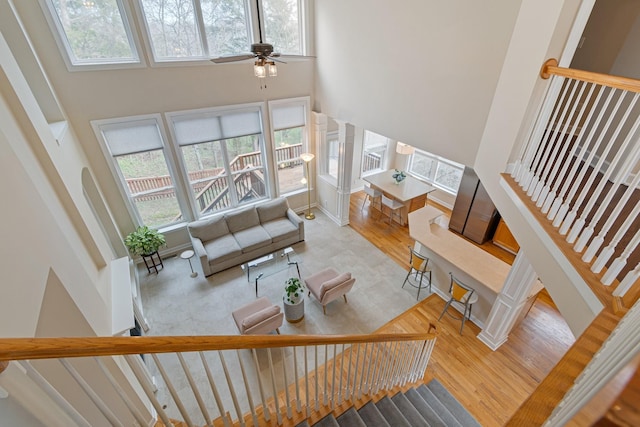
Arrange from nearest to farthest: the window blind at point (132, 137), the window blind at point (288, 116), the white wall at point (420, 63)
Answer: the white wall at point (420, 63) → the window blind at point (132, 137) → the window blind at point (288, 116)

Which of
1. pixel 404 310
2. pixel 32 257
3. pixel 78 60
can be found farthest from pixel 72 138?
pixel 404 310

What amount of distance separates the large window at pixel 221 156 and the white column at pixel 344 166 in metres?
1.76

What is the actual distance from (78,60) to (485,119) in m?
5.75

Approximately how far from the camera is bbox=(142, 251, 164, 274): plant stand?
5.65 meters

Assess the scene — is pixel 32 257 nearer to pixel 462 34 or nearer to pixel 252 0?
pixel 462 34

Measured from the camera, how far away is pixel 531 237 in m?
2.39

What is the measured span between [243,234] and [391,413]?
14.2 ft

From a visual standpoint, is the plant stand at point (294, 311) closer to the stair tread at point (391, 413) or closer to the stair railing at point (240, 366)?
the stair railing at point (240, 366)

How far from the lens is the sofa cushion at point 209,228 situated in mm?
5824

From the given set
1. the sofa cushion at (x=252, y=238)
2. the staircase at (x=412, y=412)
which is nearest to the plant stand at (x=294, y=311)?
the sofa cushion at (x=252, y=238)

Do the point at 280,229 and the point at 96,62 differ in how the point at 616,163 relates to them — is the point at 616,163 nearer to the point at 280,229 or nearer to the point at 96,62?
the point at 280,229

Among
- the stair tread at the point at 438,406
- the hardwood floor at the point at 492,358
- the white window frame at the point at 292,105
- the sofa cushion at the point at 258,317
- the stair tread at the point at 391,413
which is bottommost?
the hardwood floor at the point at 492,358

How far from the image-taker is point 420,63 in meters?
4.04

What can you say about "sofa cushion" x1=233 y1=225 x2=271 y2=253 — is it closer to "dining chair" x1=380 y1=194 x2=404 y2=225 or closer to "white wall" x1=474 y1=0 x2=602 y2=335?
"dining chair" x1=380 y1=194 x2=404 y2=225
